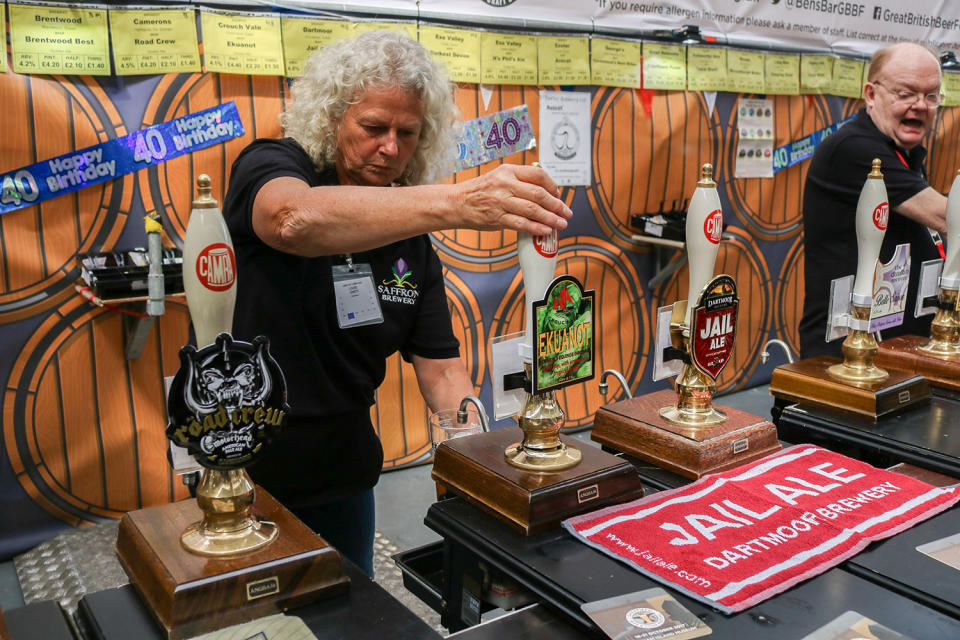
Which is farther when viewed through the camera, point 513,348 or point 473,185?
point 513,348

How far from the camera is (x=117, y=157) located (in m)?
2.79

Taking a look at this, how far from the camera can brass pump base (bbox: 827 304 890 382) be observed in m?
1.68

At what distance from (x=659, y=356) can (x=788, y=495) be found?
33cm

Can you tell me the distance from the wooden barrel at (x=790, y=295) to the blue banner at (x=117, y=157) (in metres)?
3.28

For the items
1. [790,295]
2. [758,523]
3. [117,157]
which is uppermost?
[117,157]

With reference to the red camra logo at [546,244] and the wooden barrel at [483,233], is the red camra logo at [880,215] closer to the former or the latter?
the red camra logo at [546,244]

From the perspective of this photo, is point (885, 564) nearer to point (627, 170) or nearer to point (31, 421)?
point (31, 421)

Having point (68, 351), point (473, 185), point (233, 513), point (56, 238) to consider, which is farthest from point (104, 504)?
point (473, 185)

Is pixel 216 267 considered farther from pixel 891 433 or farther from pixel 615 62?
pixel 615 62

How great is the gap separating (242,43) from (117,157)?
60 centimetres

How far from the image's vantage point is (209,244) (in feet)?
3.13

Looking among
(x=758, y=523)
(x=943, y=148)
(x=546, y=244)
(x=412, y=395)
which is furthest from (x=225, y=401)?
(x=943, y=148)

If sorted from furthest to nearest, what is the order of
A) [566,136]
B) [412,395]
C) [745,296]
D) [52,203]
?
[745,296]
[566,136]
[412,395]
[52,203]

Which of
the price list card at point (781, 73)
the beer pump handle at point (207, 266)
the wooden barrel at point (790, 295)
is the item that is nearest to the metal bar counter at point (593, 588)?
the beer pump handle at point (207, 266)
